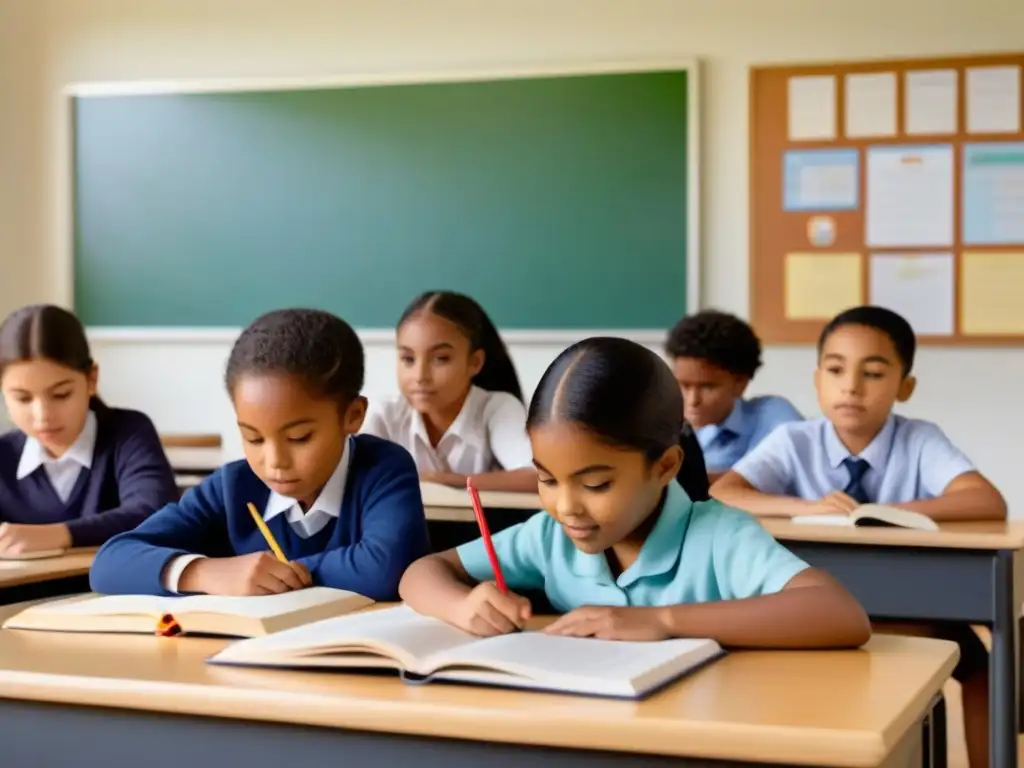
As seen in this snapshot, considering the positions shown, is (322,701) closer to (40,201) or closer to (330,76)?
(330,76)

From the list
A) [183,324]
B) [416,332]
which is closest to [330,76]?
[183,324]

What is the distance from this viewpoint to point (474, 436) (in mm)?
3264

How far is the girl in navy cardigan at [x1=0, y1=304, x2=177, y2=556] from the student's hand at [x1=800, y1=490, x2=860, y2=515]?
4.00 feet

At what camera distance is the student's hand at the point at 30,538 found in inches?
88.7

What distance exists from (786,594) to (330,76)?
417cm

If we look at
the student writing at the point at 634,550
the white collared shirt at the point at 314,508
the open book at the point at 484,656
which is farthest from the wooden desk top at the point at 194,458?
the open book at the point at 484,656

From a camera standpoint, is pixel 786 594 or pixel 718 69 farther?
pixel 718 69

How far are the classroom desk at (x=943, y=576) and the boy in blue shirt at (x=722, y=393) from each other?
3.96 feet

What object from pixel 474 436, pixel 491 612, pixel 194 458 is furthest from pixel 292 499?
pixel 194 458

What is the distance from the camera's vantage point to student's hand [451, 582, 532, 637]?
140cm

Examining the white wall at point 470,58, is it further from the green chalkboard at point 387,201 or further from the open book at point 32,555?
the open book at point 32,555

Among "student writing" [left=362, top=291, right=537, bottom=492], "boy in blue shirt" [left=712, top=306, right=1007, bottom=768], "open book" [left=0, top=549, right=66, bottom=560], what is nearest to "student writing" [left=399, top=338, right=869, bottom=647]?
"open book" [left=0, top=549, right=66, bottom=560]

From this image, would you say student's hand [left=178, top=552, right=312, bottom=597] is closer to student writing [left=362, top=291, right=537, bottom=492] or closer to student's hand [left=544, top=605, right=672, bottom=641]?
student's hand [left=544, top=605, right=672, bottom=641]

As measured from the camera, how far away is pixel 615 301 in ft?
16.3
